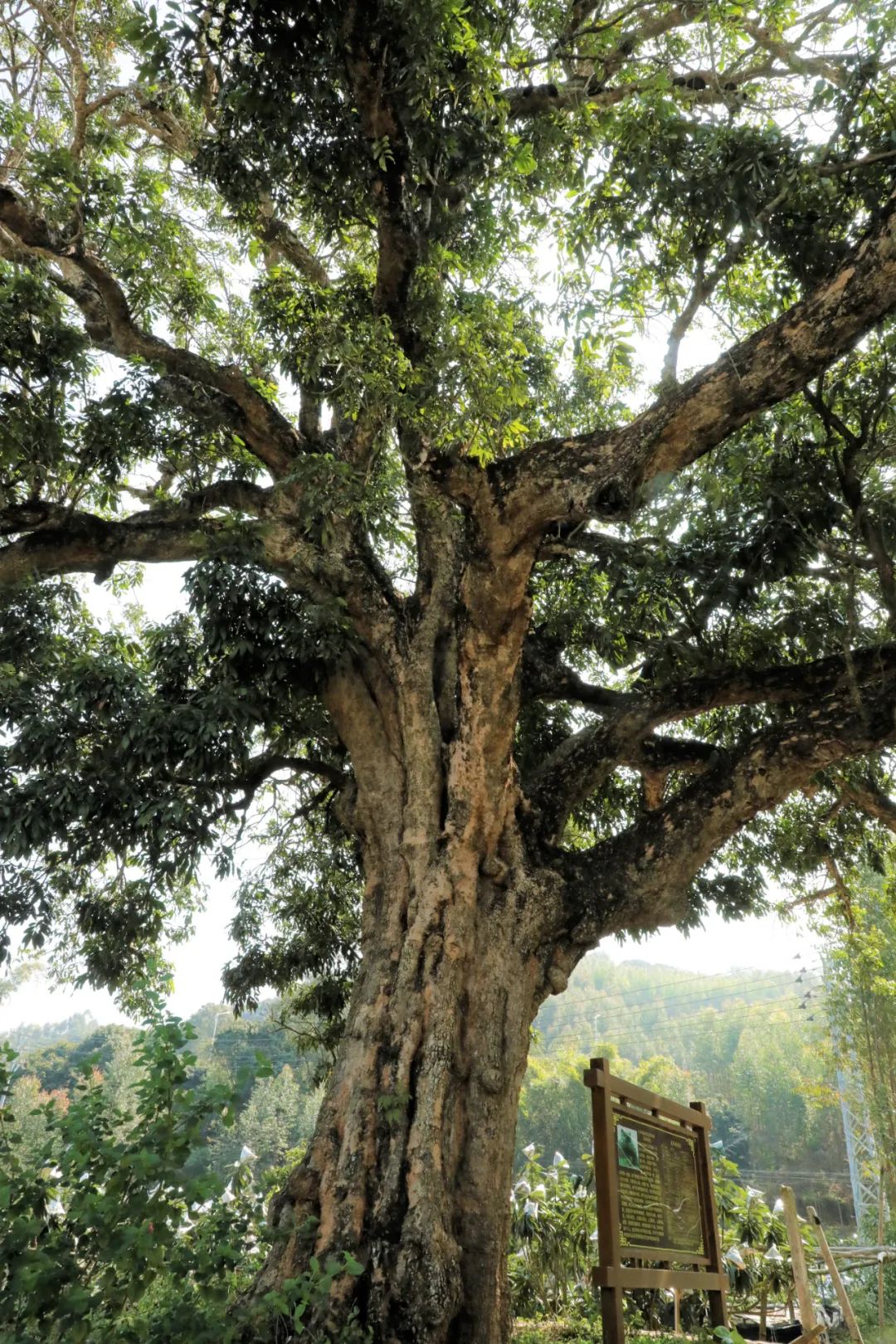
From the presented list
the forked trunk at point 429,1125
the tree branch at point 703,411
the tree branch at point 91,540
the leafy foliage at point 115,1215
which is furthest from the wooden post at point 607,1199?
the tree branch at point 91,540

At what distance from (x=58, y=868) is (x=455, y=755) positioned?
3.12 meters

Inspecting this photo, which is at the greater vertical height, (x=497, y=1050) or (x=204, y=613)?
(x=204, y=613)

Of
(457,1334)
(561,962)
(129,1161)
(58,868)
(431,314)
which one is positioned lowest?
(457,1334)

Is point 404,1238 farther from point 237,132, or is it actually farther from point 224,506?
point 237,132

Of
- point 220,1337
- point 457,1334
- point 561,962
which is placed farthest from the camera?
point 561,962

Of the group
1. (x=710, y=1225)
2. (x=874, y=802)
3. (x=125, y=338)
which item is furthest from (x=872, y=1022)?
(x=125, y=338)

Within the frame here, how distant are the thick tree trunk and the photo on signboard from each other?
0.57m

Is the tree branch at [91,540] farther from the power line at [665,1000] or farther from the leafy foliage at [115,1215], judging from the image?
the power line at [665,1000]

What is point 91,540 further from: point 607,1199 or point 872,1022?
point 872,1022

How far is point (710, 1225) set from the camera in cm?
559

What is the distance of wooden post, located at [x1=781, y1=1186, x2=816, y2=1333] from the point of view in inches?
239

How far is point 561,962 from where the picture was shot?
5316 mm

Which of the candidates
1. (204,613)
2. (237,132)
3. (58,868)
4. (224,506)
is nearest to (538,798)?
(204,613)

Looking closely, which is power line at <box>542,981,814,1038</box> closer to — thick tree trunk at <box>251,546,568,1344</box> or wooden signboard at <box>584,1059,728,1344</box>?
wooden signboard at <box>584,1059,728,1344</box>
